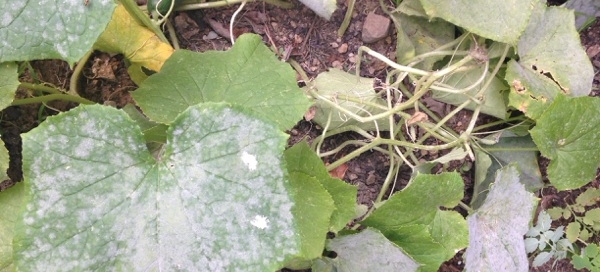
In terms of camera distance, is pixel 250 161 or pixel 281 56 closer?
pixel 250 161

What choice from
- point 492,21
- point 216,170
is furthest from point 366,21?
point 216,170

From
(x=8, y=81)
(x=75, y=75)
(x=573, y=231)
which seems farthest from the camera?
(x=573, y=231)

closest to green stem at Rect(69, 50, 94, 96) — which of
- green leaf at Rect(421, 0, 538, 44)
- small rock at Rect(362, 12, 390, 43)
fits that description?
small rock at Rect(362, 12, 390, 43)

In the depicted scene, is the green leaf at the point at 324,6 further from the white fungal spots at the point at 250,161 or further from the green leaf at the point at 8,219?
the green leaf at the point at 8,219

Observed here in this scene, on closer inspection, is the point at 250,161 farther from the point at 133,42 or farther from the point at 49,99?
the point at 49,99

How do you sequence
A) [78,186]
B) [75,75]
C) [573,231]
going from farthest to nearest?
[573,231], [75,75], [78,186]

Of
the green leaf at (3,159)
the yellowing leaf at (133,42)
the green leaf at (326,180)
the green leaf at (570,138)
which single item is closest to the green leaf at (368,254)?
the green leaf at (326,180)

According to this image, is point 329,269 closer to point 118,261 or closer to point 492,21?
point 118,261

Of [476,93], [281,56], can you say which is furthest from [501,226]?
[281,56]
